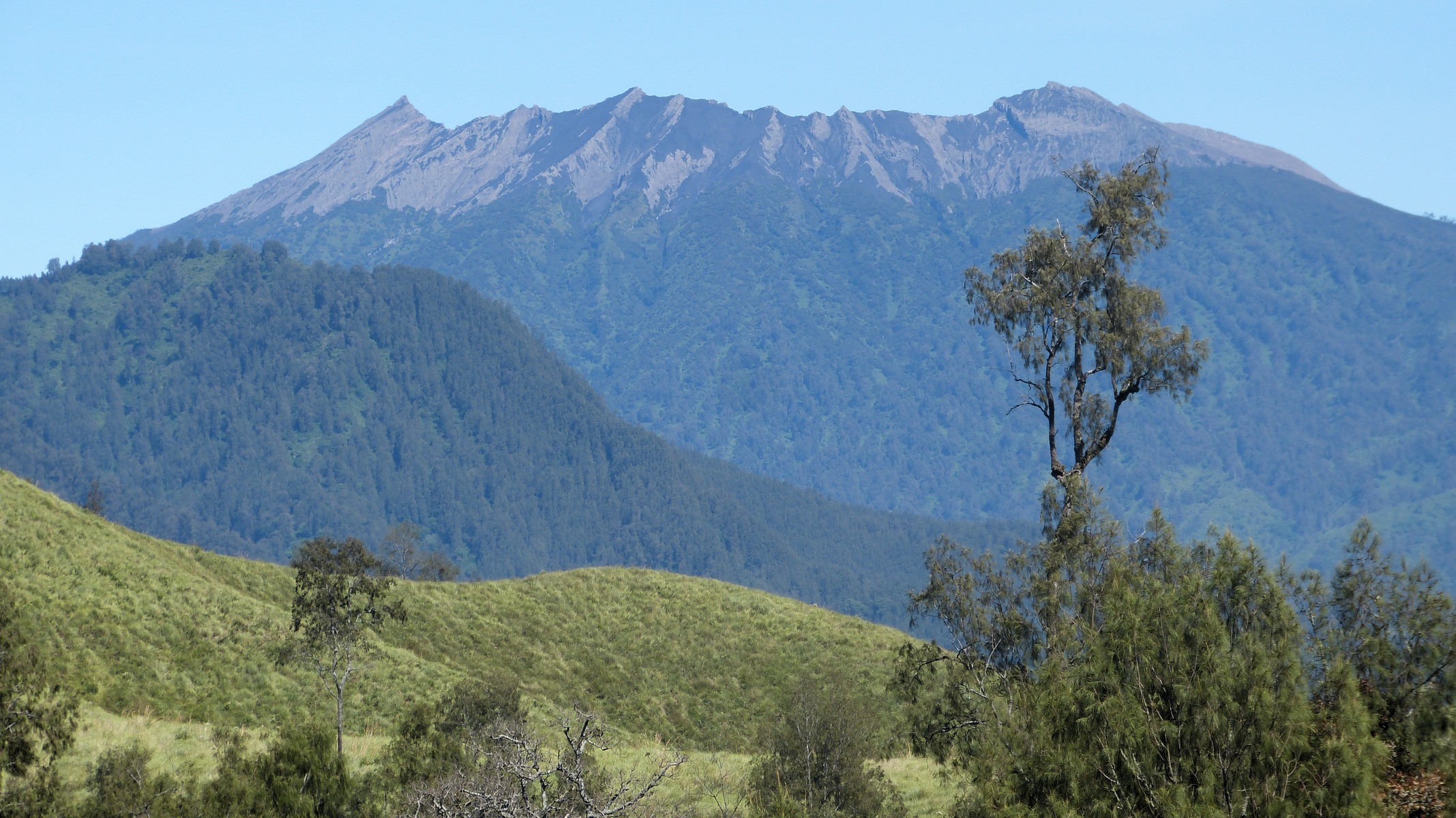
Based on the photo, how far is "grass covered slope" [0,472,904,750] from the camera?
41.9 metres

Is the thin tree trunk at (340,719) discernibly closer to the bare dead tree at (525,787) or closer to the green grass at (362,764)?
the green grass at (362,764)

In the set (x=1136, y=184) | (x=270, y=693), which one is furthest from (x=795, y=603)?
(x=1136, y=184)

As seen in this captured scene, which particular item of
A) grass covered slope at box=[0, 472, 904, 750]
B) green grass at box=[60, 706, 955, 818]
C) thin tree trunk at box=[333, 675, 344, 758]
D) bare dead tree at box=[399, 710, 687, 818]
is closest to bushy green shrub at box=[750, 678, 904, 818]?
Answer: green grass at box=[60, 706, 955, 818]

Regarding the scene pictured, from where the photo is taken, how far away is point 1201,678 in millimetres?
17250

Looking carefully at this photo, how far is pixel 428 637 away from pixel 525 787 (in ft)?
122

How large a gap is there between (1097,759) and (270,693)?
33.5 meters

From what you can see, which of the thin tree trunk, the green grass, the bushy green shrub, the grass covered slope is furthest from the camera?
the grass covered slope

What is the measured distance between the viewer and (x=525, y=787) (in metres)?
22.7

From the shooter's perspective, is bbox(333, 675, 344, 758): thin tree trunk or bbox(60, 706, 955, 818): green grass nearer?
bbox(60, 706, 955, 818): green grass

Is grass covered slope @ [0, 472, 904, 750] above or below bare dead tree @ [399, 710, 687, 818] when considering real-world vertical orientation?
below

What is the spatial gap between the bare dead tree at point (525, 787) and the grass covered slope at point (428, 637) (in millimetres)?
16486

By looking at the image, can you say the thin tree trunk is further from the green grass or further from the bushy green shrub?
the bushy green shrub

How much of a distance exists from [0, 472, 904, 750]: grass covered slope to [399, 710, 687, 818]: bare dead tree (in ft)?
54.1

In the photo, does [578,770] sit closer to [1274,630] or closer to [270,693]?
[1274,630]
